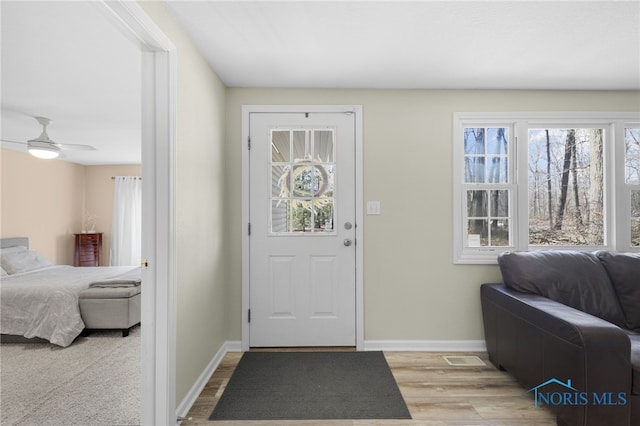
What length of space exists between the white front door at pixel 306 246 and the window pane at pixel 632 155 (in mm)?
2440

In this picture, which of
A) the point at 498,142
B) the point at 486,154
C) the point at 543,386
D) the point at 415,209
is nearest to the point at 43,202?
the point at 415,209

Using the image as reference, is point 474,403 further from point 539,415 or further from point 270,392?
point 270,392

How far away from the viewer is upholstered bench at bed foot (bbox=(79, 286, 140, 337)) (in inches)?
128

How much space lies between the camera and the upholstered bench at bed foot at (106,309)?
3262 mm

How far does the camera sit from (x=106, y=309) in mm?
3268

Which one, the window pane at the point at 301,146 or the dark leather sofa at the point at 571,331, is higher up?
the window pane at the point at 301,146

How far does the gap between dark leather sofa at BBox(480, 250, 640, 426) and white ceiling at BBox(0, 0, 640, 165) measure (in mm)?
1436

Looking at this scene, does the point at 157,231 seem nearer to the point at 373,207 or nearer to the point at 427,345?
the point at 373,207

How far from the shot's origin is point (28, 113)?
11.1 ft

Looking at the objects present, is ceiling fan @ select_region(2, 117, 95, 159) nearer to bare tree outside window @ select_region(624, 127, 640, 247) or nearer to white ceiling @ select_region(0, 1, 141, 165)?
white ceiling @ select_region(0, 1, 141, 165)

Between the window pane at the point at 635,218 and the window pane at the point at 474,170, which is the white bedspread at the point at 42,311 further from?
the window pane at the point at 635,218

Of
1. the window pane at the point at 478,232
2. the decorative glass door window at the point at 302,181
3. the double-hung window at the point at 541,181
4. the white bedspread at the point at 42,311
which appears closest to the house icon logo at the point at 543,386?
the double-hung window at the point at 541,181

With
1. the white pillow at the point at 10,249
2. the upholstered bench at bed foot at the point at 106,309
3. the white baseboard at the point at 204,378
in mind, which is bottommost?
the white baseboard at the point at 204,378

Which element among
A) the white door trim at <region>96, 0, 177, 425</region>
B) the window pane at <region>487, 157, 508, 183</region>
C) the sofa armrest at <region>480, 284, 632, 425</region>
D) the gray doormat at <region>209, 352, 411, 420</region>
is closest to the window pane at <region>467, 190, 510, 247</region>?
the window pane at <region>487, 157, 508, 183</region>
